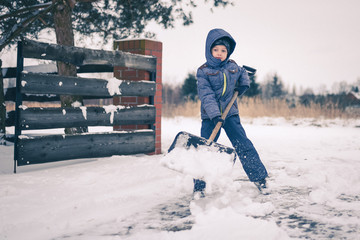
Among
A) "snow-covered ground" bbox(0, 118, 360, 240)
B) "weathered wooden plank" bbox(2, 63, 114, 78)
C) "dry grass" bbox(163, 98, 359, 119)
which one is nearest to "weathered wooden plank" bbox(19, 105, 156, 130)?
"snow-covered ground" bbox(0, 118, 360, 240)

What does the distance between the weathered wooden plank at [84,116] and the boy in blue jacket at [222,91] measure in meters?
1.82

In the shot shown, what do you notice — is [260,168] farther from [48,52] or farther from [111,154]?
[48,52]

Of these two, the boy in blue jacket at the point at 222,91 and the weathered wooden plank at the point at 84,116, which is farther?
the weathered wooden plank at the point at 84,116

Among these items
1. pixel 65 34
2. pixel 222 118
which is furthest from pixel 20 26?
pixel 222 118

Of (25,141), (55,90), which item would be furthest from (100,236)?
(55,90)

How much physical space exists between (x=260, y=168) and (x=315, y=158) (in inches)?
93.2

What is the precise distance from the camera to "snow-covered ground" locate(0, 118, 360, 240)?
2383mm

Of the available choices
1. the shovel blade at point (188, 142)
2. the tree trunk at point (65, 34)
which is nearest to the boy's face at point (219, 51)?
the shovel blade at point (188, 142)

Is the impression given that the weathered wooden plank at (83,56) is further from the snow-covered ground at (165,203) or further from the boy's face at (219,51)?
the boy's face at (219,51)

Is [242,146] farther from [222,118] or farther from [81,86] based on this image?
[81,86]

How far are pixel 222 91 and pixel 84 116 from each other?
2.09 m

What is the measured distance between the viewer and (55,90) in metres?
4.30

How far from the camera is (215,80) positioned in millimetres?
3484

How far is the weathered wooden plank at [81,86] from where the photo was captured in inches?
161
